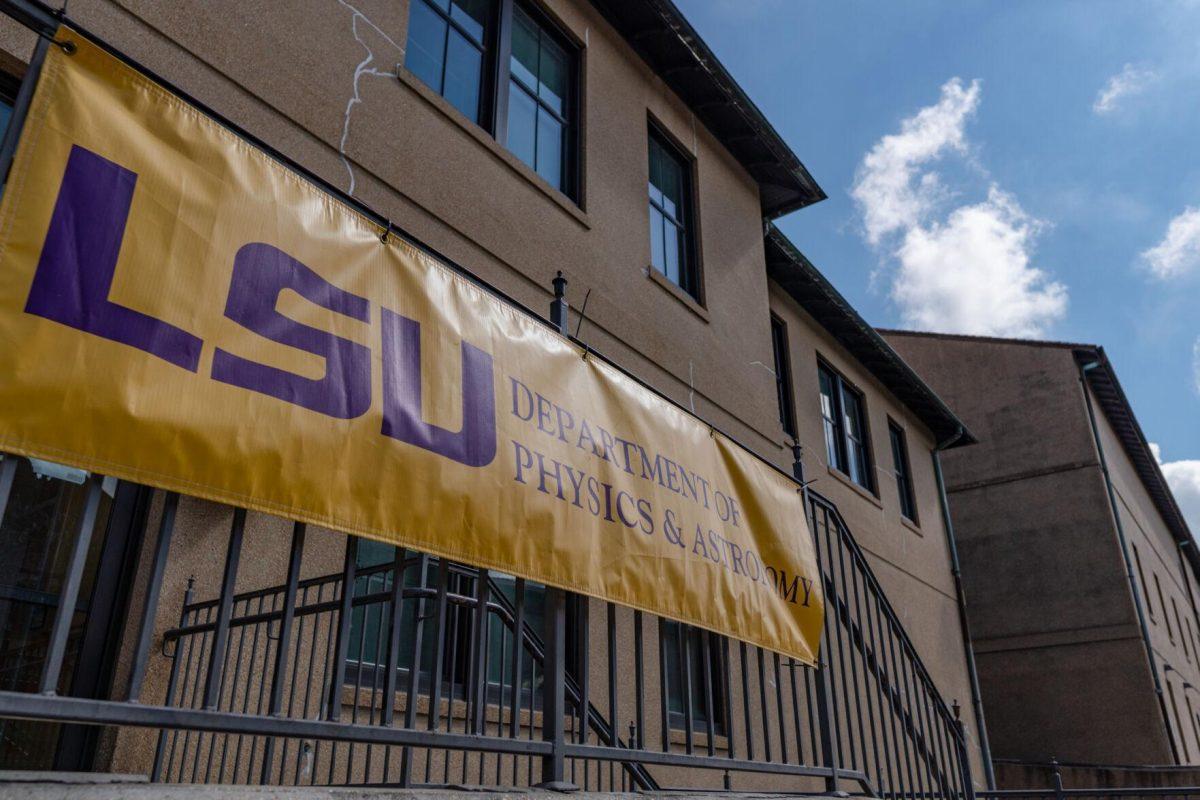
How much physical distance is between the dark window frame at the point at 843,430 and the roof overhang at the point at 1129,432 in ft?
35.9

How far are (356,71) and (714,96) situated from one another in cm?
507

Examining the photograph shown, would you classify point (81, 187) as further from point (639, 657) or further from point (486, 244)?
point (486, 244)

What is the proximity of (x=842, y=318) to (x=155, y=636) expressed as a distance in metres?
11.1

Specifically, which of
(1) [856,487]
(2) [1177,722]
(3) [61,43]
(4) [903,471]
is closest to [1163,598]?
(2) [1177,722]

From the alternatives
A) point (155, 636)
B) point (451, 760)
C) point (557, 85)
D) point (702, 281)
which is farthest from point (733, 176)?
point (155, 636)

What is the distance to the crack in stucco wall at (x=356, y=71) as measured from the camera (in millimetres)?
5695

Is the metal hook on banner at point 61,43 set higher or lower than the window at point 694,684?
higher

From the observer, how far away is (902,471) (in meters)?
15.4

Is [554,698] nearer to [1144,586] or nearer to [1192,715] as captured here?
[1144,586]

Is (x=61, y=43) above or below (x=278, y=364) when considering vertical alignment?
above

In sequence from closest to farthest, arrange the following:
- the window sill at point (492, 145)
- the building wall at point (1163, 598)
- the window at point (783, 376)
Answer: the window sill at point (492, 145) < the window at point (783, 376) < the building wall at point (1163, 598)

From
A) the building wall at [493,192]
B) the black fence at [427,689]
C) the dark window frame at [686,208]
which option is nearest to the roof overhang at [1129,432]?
the building wall at [493,192]

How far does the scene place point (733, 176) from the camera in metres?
10.7

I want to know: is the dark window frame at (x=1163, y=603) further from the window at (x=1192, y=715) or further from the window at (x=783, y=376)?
the window at (x=783, y=376)
